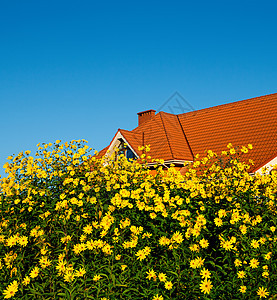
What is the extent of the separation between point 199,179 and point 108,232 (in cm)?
221

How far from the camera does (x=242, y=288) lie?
4539 millimetres

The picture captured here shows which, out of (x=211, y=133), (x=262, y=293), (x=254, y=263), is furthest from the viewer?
(x=211, y=133)

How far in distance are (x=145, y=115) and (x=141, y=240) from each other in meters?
20.7

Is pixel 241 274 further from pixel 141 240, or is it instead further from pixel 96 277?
pixel 96 277

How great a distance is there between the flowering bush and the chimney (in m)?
19.2

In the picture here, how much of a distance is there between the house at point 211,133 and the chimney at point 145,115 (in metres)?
1.99

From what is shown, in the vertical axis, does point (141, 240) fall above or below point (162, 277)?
Result: above

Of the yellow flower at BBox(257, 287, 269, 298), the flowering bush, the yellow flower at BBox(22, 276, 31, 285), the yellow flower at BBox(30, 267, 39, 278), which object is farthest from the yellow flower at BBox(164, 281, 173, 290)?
the yellow flower at BBox(22, 276, 31, 285)

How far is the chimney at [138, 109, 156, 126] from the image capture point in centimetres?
2483

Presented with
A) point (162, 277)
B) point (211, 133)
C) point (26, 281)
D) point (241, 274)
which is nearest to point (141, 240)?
point (162, 277)

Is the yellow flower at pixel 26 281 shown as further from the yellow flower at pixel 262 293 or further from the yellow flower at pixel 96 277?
the yellow flower at pixel 262 293

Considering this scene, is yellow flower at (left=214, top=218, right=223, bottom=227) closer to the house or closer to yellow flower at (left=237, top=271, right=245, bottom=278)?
yellow flower at (left=237, top=271, right=245, bottom=278)

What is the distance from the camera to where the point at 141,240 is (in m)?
4.92

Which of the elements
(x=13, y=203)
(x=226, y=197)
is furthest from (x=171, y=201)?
(x=13, y=203)
